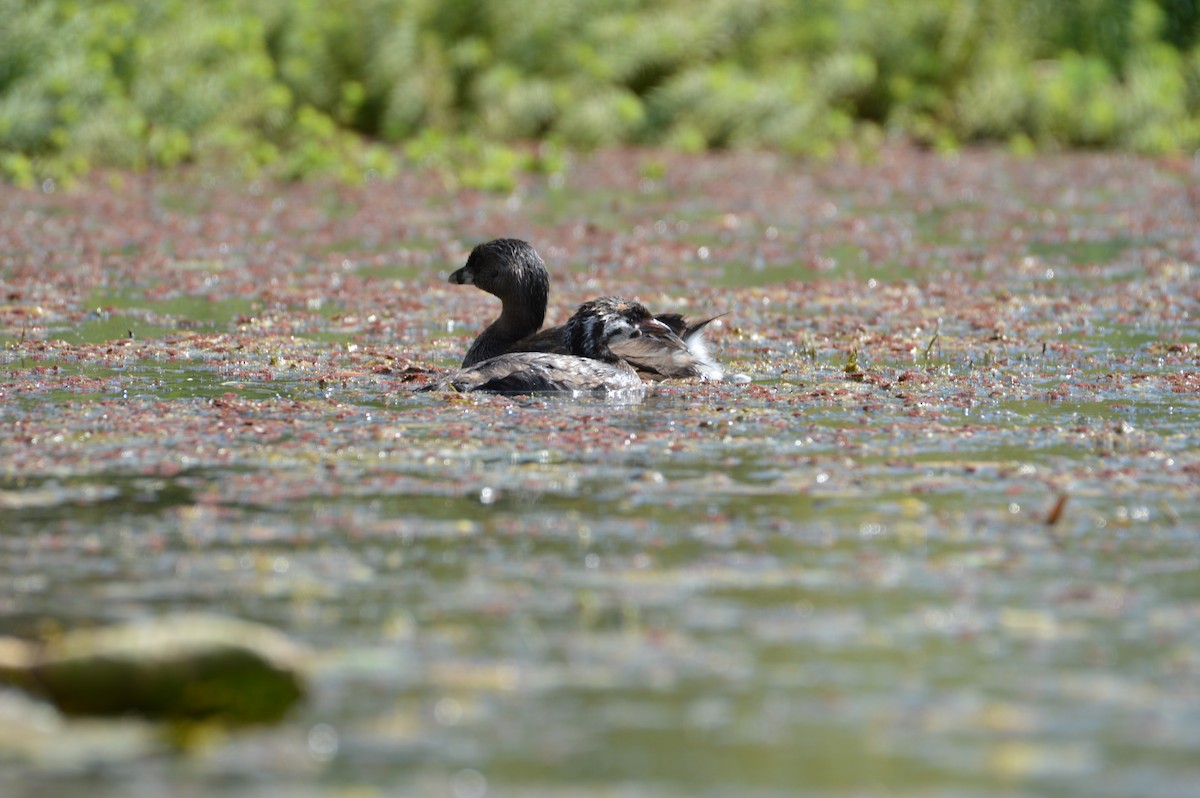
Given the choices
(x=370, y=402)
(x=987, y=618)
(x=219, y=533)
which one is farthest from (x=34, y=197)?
(x=987, y=618)

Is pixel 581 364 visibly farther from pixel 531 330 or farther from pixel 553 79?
pixel 553 79

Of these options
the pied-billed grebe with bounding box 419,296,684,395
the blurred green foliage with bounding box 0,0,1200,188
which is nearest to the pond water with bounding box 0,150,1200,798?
the pied-billed grebe with bounding box 419,296,684,395

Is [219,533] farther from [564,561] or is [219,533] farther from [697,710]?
[697,710]

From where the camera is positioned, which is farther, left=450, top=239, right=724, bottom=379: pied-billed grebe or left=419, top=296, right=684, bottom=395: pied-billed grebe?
left=450, top=239, right=724, bottom=379: pied-billed grebe

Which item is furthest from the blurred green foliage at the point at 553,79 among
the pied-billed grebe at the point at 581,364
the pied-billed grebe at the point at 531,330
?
the pied-billed grebe at the point at 581,364

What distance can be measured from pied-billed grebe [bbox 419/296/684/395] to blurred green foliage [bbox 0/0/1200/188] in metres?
9.36

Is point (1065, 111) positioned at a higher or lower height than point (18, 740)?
higher

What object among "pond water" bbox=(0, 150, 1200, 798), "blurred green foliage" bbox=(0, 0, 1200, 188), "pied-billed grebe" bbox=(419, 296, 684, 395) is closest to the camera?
"pond water" bbox=(0, 150, 1200, 798)

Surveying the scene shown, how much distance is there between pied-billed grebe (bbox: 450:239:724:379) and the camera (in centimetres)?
955

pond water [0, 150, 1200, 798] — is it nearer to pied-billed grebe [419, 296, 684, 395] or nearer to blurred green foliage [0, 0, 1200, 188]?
pied-billed grebe [419, 296, 684, 395]

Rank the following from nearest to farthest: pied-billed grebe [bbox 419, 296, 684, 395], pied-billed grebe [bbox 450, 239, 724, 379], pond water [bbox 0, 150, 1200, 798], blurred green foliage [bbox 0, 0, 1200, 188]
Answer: pond water [bbox 0, 150, 1200, 798]
pied-billed grebe [bbox 419, 296, 684, 395]
pied-billed grebe [bbox 450, 239, 724, 379]
blurred green foliage [bbox 0, 0, 1200, 188]

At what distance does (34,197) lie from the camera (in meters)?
17.4

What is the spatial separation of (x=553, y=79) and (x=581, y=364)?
1482cm

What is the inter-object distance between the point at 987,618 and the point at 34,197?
550 inches
